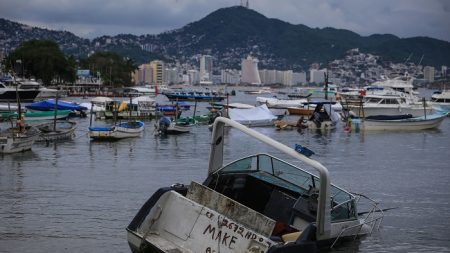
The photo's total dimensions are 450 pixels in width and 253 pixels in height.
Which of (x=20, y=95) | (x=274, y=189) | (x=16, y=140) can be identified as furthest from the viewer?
(x=20, y=95)

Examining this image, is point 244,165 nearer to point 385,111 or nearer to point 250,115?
point 250,115

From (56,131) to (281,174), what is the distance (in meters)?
35.9

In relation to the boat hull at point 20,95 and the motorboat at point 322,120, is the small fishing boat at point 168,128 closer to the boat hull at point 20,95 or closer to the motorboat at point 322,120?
the motorboat at point 322,120

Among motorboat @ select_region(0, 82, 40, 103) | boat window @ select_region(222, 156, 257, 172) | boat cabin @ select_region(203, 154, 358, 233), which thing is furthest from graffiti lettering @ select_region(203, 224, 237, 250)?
motorboat @ select_region(0, 82, 40, 103)

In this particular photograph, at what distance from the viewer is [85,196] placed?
24.3m

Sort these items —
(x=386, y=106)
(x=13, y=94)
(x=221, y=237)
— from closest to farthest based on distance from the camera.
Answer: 1. (x=221, y=237)
2. (x=386, y=106)
3. (x=13, y=94)

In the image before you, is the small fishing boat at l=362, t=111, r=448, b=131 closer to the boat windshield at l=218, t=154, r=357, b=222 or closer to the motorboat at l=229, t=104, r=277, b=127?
the motorboat at l=229, t=104, r=277, b=127

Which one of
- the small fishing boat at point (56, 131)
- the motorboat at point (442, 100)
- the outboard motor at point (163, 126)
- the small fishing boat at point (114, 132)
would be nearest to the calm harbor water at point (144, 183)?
the small fishing boat at point (114, 132)

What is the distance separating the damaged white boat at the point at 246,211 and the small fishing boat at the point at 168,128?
39.3 meters

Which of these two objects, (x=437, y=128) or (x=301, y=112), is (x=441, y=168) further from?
(x=301, y=112)

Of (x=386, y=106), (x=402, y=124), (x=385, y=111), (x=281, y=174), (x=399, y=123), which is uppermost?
(x=281, y=174)

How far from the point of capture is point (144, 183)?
91.1ft

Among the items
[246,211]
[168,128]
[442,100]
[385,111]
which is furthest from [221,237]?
[442,100]

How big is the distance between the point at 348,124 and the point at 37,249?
1971 inches
